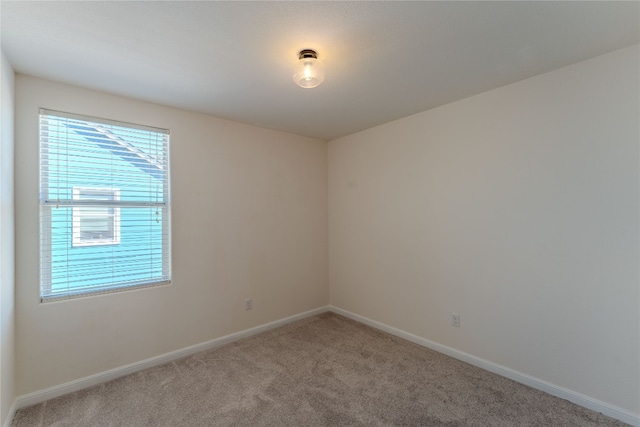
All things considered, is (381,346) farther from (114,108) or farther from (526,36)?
(114,108)

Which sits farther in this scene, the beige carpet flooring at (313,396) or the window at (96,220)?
the window at (96,220)

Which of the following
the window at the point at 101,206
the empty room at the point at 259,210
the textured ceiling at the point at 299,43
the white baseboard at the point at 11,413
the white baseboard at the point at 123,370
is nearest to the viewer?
the textured ceiling at the point at 299,43

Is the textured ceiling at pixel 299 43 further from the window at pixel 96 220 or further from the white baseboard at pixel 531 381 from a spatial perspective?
the white baseboard at pixel 531 381

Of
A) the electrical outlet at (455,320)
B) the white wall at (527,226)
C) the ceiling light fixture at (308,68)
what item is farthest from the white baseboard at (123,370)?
the ceiling light fixture at (308,68)

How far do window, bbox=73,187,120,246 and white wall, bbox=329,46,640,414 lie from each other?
2.62 metres

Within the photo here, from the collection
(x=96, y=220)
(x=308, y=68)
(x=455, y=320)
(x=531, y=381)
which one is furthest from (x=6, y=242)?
(x=531, y=381)

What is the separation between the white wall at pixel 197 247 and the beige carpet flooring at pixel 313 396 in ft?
1.02

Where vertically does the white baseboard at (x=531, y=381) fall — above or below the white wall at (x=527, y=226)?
below

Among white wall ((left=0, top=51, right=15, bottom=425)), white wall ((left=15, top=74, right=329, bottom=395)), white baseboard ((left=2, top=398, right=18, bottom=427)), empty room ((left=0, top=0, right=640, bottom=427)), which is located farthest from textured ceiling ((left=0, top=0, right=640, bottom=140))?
white baseboard ((left=2, top=398, right=18, bottom=427))

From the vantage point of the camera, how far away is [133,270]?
102 inches

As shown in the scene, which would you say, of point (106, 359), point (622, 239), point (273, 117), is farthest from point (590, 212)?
point (106, 359)

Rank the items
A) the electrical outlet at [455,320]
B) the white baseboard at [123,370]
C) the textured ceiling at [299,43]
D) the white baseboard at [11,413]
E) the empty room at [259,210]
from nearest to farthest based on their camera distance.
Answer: the textured ceiling at [299,43] < the empty room at [259,210] < the white baseboard at [11,413] < the white baseboard at [123,370] < the electrical outlet at [455,320]

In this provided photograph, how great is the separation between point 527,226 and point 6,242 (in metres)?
3.66

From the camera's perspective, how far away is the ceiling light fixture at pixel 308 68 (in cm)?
183
